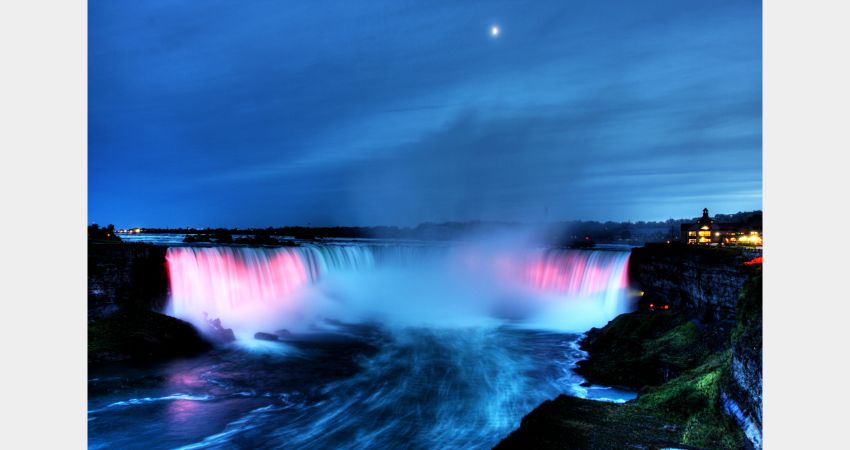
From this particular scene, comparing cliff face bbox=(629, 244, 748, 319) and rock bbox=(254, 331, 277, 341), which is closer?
cliff face bbox=(629, 244, 748, 319)

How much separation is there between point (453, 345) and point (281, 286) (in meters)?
14.2

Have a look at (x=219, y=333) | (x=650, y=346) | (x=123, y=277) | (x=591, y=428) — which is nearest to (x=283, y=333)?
(x=219, y=333)

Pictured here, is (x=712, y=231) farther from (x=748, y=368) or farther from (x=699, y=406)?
(x=748, y=368)

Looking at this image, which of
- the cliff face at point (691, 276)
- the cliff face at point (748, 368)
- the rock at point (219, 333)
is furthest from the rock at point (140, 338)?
the cliff face at point (691, 276)

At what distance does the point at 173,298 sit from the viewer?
89.0 feet

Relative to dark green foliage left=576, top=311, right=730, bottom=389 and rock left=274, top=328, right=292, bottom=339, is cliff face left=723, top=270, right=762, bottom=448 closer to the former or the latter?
dark green foliage left=576, top=311, right=730, bottom=389

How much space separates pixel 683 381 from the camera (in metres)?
13.1

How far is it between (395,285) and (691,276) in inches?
1068

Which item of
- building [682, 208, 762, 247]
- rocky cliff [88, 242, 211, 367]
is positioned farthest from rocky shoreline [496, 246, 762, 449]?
building [682, 208, 762, 247]

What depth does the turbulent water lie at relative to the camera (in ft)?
48.9

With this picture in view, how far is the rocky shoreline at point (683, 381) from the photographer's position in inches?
375

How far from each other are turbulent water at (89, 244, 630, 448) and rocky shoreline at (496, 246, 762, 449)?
2.09 m

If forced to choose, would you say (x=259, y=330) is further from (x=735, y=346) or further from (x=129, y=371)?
(x=735, y=346)

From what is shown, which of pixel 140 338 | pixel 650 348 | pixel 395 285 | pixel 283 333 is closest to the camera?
pixel 650 348
